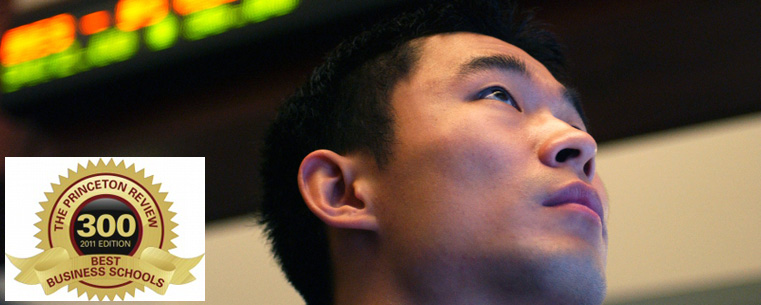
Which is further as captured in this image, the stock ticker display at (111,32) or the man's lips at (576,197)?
the stock ticker display at (111,32)

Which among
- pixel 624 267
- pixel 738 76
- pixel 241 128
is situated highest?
pixel 241 128

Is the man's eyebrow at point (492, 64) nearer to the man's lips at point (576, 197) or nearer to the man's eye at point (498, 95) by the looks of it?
the man's eye at point (498, 95)

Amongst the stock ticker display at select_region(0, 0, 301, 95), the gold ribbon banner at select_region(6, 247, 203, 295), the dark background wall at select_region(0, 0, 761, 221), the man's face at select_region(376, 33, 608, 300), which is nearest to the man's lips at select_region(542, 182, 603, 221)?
the man's face at select_region(376, 33, 608, 300)

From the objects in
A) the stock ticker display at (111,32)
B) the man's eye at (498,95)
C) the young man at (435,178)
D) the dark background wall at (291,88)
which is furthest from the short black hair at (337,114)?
the stock ticker display at (111,32)

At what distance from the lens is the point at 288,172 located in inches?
39.2

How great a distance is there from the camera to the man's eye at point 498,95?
85 cm

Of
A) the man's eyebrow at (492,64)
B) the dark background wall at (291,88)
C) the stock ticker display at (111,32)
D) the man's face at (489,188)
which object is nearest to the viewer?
the man's face at (489,188)

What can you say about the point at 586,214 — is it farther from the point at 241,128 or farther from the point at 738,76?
the point at 241,128

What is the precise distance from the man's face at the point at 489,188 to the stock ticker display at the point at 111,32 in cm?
89

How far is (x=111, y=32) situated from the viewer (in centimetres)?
184

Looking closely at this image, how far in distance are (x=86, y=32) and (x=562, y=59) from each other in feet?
4.04

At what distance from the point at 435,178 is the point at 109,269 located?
436mm

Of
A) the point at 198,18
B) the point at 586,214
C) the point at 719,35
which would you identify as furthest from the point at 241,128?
the point at 586,214

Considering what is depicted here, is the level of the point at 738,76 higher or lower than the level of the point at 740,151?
higher
